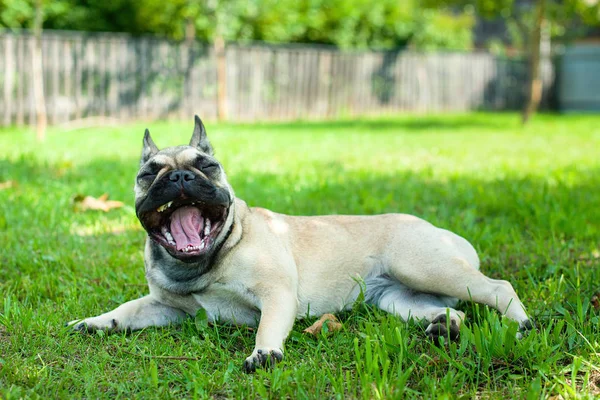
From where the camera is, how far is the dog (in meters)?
3.33

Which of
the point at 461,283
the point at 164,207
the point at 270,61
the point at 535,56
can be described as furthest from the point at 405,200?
the point at 270,61

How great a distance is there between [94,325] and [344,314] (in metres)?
1.32

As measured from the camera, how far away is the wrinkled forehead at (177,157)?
11.6 ft

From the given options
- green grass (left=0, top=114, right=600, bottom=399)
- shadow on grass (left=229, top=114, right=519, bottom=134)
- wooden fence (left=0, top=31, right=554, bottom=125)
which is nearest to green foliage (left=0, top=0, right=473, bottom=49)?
wooden fence (left=0, top=31, right=554, bottom=125)

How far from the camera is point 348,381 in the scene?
108 inches

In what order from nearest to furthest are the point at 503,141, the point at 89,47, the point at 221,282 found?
1. the point at 221,282
2. the point at 503,141
3. the point at 89,47

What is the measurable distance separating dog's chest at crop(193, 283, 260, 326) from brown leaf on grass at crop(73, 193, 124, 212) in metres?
2.73

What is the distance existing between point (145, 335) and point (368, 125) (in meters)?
12.7

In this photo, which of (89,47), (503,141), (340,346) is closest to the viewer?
(340,346)

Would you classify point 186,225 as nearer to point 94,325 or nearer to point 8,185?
point 94,325

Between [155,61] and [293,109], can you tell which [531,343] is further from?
[293,109]

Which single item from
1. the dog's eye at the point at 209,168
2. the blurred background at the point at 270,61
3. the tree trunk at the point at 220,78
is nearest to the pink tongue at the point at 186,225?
the dog's eye at the point at 209,168

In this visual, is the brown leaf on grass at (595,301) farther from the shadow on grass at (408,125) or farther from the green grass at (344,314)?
the shadow on grass at (408,125)

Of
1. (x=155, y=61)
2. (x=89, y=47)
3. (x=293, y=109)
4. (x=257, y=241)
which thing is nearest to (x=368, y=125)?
(x=293, y=109)
